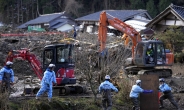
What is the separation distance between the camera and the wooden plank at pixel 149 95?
41.2 ft

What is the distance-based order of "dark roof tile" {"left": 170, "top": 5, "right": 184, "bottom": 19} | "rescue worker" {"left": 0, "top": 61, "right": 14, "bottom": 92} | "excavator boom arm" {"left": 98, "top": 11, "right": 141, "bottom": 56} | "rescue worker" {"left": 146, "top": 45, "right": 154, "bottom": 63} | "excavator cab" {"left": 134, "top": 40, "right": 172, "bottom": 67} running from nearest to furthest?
"rescue worker" {"left": 0, "top": 61, "right": 14, "bottom": 92} → "excavator cab" {"left": 134, "top": 40, "right": 172, "bottom": 67} → "rescue worker" {"left": 146, "top": 45, "right": 154, "bottom": 63} → "excavator boom arm" {"left": 98, "top": 11, "right": 141, "bottom": 56} → "dark roof tile" {"left": 170, "top": 5, "right": 184, "bottom": 19}

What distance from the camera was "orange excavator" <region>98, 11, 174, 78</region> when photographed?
17.7 m

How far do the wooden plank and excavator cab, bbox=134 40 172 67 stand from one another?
502 centimetres

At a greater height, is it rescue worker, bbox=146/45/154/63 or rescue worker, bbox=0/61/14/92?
rescue worker, bbox=146/45/154/63

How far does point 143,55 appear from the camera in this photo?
17641 mm

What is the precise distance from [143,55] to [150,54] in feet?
1.49

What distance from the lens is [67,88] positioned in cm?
1445

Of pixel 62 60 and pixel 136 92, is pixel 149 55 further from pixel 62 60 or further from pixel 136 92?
pixel 136 92

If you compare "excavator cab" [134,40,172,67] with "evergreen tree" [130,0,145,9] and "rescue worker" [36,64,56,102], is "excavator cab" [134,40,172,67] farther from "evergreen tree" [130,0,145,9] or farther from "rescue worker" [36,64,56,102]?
"evergreen tree" [130,0,145,9]

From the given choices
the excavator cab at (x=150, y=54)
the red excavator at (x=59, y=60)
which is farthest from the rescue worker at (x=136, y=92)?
the excavator cab at (x=150, y=54)

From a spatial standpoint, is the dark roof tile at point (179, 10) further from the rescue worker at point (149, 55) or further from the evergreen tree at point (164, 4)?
the evergreen tree at point (164, 4)

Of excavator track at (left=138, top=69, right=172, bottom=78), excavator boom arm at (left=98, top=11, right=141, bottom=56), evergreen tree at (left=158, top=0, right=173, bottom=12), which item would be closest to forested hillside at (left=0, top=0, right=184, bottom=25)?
evergreen tree at (left=158, top=0, right=173, bottom=12)

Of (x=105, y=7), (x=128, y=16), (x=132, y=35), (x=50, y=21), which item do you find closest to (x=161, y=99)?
(x=132, y=35)

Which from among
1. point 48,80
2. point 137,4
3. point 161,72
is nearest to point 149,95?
point 48,80
